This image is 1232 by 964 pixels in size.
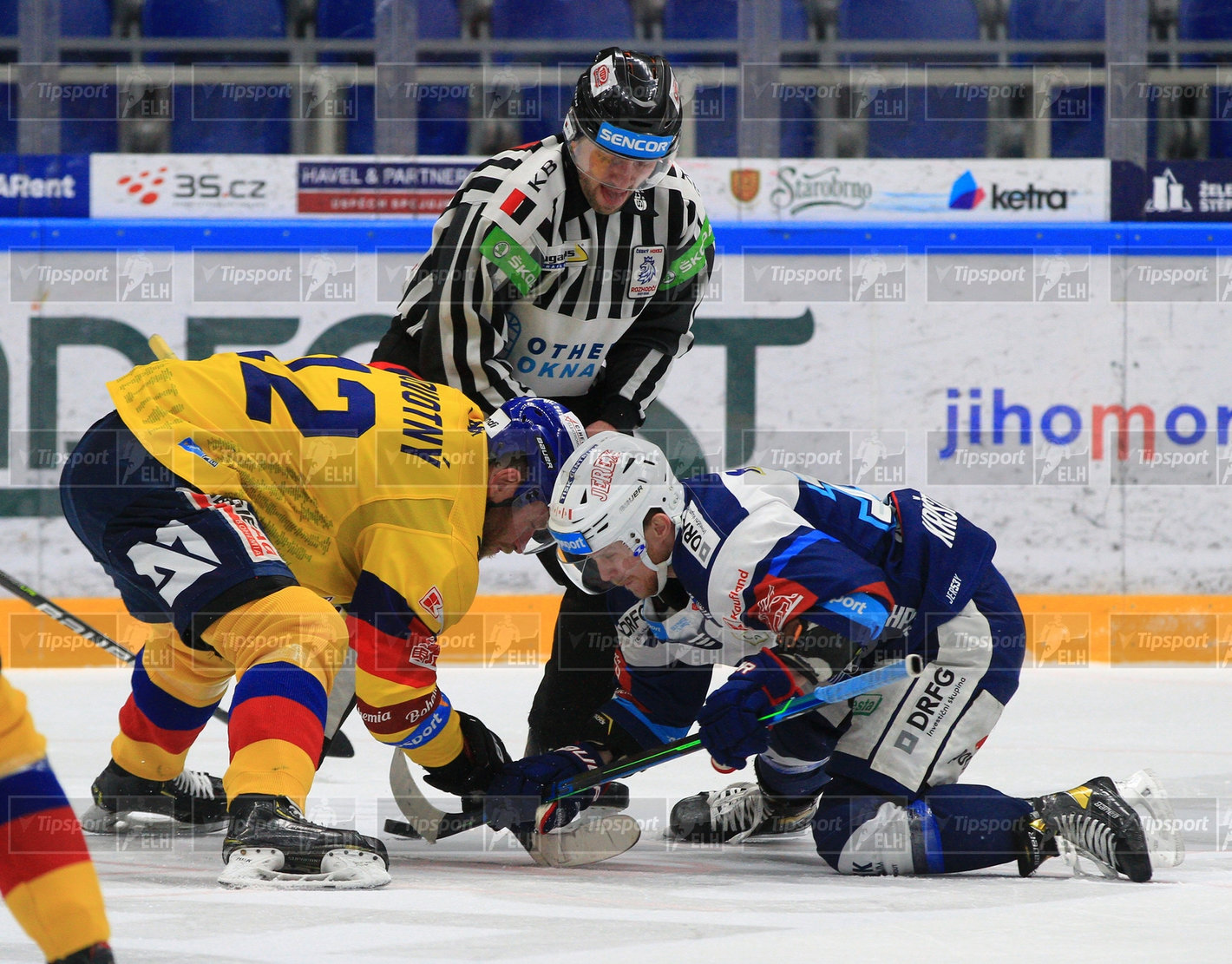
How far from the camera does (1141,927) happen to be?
2246 mm

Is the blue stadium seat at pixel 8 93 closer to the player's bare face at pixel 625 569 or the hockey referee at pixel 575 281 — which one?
the hockey referee at pixel 575 281

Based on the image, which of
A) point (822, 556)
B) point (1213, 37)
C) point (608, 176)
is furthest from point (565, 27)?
point (822, 556)

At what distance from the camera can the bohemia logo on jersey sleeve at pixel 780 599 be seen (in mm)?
2830

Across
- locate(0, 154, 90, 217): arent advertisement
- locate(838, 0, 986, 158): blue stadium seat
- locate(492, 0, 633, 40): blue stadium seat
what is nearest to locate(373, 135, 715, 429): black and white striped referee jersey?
locate(0, 154, 90, 217): arent advertisement

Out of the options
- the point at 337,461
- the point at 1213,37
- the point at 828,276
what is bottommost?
the point at 337,461

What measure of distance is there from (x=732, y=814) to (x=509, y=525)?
0.94 meters

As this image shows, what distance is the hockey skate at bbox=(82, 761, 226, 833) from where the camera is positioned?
11.3 feet

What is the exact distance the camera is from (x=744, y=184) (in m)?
7.30

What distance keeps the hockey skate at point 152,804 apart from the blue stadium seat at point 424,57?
4658mm

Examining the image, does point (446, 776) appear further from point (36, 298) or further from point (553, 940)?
point (36, 298)

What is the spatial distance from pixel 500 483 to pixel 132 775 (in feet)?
3.82

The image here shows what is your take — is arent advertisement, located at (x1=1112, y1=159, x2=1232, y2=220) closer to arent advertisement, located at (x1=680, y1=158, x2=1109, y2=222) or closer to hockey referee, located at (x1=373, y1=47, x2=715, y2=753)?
arent advertisement, located at (x1=680, y1=158, x2=1109, y2=222)

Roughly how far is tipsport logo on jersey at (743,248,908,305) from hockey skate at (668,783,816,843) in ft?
12.3

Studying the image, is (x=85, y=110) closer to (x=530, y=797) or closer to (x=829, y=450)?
(x=829, y=450)
